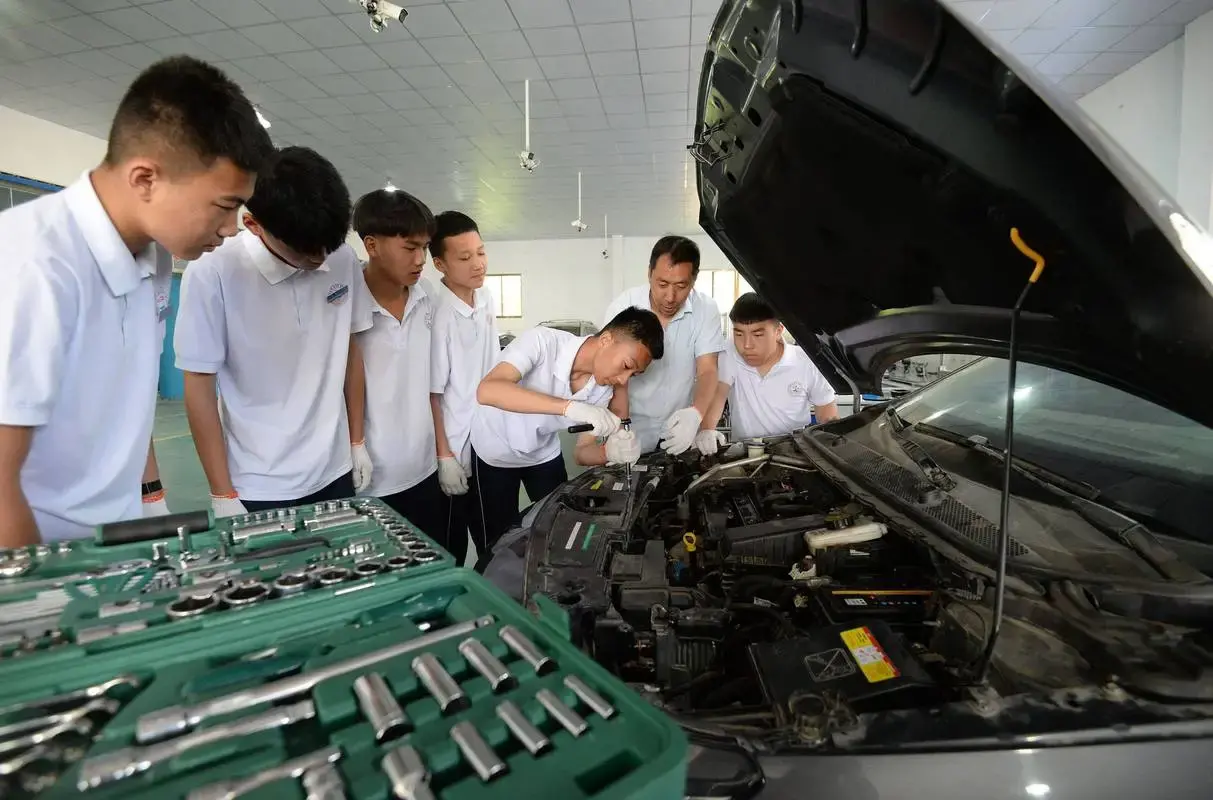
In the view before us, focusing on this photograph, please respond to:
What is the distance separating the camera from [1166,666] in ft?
2.69

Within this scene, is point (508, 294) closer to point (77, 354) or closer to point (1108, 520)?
point (77, 354)

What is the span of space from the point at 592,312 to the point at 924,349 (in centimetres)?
1248

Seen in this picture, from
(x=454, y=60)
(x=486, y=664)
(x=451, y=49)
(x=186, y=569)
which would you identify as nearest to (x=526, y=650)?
(x=486, y=664)

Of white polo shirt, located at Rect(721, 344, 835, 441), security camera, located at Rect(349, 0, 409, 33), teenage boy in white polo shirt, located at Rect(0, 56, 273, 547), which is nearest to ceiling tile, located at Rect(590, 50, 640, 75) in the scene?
security camera, located at Rect(349, 0, 409, 33)

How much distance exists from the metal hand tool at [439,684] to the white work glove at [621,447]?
155 cm

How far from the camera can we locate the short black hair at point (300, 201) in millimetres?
1398

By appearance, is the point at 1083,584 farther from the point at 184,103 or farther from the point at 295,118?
the point at 295,118

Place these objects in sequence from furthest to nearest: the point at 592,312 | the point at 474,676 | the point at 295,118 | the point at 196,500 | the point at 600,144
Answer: the point at 592,312 < the point at 600,144 < the point at 295,118 < the point at 196,500 < the point at 474,676

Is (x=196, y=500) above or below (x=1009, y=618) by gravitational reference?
below

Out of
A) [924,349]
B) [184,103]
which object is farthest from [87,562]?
[924,349]

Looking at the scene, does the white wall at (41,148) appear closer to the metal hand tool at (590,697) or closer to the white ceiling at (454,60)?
the white ceiling at (454,60)

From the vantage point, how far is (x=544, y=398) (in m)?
1.94

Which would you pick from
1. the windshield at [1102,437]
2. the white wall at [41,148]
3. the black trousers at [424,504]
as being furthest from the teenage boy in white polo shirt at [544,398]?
the white wall at [41,148]

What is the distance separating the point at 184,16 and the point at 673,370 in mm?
4521
